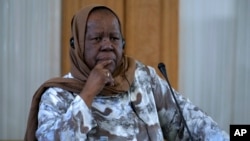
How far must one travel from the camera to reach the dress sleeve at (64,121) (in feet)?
4.75

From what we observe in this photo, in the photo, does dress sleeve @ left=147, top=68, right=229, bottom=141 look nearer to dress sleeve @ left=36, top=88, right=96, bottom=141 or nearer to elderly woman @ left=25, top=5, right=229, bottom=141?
elderly woman @ left=25, top=5, right=229, bottom=141

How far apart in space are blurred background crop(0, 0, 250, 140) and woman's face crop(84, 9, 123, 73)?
1577 millimetres

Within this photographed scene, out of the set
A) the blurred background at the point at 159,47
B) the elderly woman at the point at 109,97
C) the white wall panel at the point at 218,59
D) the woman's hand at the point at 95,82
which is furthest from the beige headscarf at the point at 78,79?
the white wall panel at the point at 218,59

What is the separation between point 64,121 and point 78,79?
274 mm

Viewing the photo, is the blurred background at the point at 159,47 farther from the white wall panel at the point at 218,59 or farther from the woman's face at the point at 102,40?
the woman's face at the point at 102,40

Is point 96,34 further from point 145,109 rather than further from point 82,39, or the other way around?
point 145,109

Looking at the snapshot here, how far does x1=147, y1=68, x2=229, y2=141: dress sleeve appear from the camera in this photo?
1.71 m

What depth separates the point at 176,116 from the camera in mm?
1795

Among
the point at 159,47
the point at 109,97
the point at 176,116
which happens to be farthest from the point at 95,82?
the point at 159,47

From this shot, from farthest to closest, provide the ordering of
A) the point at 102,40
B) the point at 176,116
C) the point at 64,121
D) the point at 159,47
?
the point at 159,47 < the point at 176,116 < the point at 102,40 < the point at 64,121

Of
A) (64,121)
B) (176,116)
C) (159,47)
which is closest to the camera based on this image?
(64,121)

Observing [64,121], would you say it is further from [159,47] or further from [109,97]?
[159,47]

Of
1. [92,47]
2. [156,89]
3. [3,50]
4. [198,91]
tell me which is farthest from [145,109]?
[3,50]

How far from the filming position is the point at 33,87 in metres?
3.33
